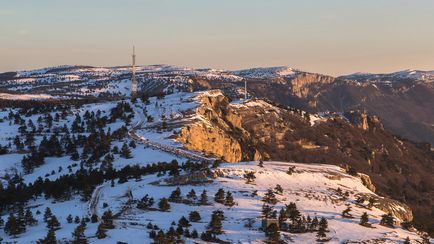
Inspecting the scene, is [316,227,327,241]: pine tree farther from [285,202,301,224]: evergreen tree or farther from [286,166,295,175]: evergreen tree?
[286,166,295,175]: evergreen tree

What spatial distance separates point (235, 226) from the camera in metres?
46.0

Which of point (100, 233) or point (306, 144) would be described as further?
point (306, 144)

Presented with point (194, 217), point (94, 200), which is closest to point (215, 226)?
point (194, 217)

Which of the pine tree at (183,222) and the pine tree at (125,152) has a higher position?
the pine tree at (183,222)

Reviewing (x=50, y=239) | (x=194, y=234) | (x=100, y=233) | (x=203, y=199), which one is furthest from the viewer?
(x=203, y=199)

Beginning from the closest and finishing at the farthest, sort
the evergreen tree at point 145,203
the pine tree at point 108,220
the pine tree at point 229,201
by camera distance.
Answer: the pine tree at point 108,220, the evergreen tree at point 145,203, the pine tree at point 229,201

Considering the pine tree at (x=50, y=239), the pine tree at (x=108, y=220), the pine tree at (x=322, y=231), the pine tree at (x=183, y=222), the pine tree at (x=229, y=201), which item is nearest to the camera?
the pine tree at (x=50, y=239)

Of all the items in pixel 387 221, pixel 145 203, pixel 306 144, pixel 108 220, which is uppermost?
pixel 108 220

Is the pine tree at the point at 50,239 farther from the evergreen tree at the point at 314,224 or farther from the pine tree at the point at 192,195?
the evergreen tree at the point at 314,224

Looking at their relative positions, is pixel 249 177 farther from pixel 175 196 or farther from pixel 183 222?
pixel 183 222

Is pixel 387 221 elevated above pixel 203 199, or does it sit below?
below

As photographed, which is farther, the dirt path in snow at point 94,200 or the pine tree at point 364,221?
the dirt path in snow at point 94,200

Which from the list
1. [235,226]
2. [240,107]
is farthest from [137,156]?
[240,107]

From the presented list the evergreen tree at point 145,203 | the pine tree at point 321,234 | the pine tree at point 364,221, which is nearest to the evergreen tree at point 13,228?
the evergreen tree at point 145,203
